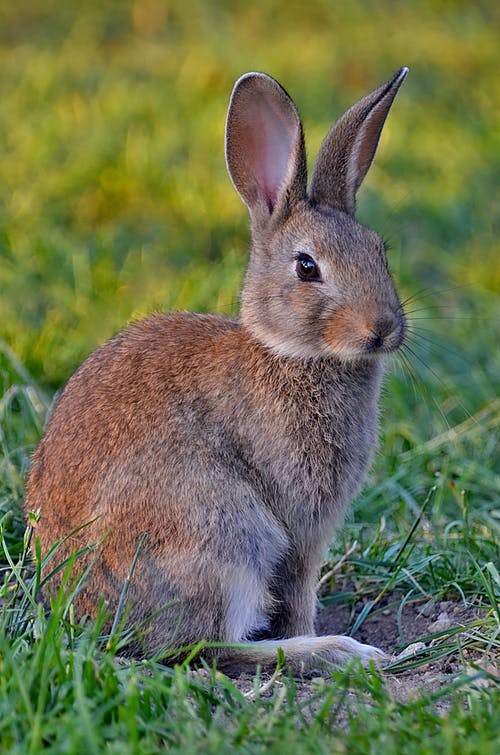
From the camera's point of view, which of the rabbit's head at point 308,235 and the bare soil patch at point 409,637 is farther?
the rabbit's head at point 308,235

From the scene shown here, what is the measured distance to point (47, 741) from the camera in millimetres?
3145

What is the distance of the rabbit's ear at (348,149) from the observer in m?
4.50

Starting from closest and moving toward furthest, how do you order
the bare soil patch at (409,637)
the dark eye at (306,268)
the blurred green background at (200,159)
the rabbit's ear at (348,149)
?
the bare soil patch at (409,637)
the dark eye at (306,268)
the rabbit's ear at (348,149)
the blurred green background at (200,159)

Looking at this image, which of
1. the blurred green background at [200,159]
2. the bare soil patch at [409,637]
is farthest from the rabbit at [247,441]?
the blurred green background at [200,159]

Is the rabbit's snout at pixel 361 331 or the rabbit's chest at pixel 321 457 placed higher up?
the rabbit's snout at pixel 361 331

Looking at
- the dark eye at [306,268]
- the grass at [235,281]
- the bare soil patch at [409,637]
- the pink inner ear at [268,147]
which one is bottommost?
the bare soil patch at [409,637]

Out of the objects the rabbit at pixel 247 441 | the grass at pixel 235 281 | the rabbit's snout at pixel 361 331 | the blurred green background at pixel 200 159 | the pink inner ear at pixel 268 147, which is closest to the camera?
the grass at pixel 235 281

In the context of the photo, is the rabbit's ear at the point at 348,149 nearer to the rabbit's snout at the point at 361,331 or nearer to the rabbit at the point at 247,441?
the rabbit at the point at 247,441

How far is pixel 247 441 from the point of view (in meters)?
4.19

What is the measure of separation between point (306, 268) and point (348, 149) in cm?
50

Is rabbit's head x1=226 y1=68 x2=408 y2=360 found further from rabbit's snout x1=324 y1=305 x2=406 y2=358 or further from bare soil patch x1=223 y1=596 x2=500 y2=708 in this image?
bare soil patch x1=223 y1=596 x2=500 y2=708

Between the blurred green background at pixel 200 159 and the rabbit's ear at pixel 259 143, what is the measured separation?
0.81 m

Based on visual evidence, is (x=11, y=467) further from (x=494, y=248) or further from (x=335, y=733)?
(x=494, y=248)

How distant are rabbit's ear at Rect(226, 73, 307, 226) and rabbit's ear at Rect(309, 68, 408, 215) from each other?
0.36ft
